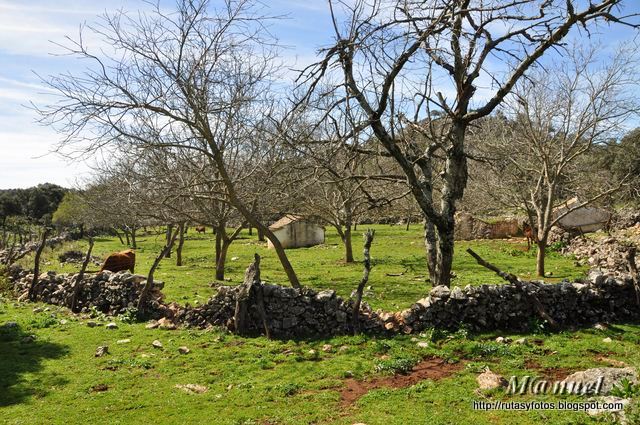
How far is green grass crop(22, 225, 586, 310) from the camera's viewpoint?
1630 cm

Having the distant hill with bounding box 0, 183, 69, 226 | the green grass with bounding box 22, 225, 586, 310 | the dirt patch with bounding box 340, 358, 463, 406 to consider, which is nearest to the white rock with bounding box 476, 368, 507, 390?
the dirt patch with bounding box 340, 358, 463, 406

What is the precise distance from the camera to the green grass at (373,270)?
16.3 meters

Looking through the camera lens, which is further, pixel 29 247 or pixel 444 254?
pixel 29 247

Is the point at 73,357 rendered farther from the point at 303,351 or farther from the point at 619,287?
the point at 619,287

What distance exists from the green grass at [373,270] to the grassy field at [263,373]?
304cm

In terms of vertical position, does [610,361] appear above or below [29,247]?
below

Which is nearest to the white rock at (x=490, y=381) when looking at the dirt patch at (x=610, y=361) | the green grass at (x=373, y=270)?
the dirt patch at (x=610, y=361)

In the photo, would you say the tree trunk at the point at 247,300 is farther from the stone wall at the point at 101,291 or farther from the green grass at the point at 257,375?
the stone wall at the point at 101,291

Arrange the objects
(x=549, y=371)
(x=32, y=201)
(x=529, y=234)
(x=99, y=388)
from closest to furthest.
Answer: (x=549, y=371) < (x=99, y=388) < (x=529, y=234) < (x=32, y=201)

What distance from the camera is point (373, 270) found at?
21062 mm

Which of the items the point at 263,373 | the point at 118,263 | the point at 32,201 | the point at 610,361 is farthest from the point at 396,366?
the point at 32,201

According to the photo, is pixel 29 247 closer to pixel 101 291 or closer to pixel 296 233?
pixel 296 233

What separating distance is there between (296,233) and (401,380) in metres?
26.1

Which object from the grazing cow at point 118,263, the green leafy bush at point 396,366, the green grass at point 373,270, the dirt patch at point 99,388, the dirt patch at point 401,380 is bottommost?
the dirt patch at point 99,388
